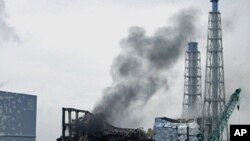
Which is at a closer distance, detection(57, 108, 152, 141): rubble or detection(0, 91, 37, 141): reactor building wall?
detection(57, 108, 152, 141): rubble

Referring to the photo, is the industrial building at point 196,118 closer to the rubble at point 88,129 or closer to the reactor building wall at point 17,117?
the rubble at point 88,129

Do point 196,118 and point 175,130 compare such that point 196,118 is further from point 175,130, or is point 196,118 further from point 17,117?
point 17,117

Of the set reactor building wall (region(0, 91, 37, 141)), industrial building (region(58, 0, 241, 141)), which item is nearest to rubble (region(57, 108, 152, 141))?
industrial building (region(58, 0, 241, 141))

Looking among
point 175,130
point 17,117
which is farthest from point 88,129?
point 17,117

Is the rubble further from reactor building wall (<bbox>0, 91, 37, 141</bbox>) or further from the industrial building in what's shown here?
reactor building wall (<bbox>0, 91, 37, 141</bbox>)

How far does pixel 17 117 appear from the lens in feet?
504

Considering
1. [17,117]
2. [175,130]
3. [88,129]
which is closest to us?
[88,129]

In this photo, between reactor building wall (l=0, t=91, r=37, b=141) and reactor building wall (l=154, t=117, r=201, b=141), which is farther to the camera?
reactor building wall (l=0, t=91, r=37, b=141)

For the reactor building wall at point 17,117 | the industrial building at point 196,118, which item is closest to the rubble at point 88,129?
the industrial building at point 196,118

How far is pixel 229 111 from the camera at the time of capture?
132 meters

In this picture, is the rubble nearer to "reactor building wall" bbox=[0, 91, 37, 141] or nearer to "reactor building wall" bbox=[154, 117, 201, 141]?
"reactor building wall" bbox=[154, 117, 201, 141]

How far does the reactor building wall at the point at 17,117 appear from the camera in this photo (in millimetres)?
147000

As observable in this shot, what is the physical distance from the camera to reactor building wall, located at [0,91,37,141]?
5787 inches

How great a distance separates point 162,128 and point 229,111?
1614 cm
